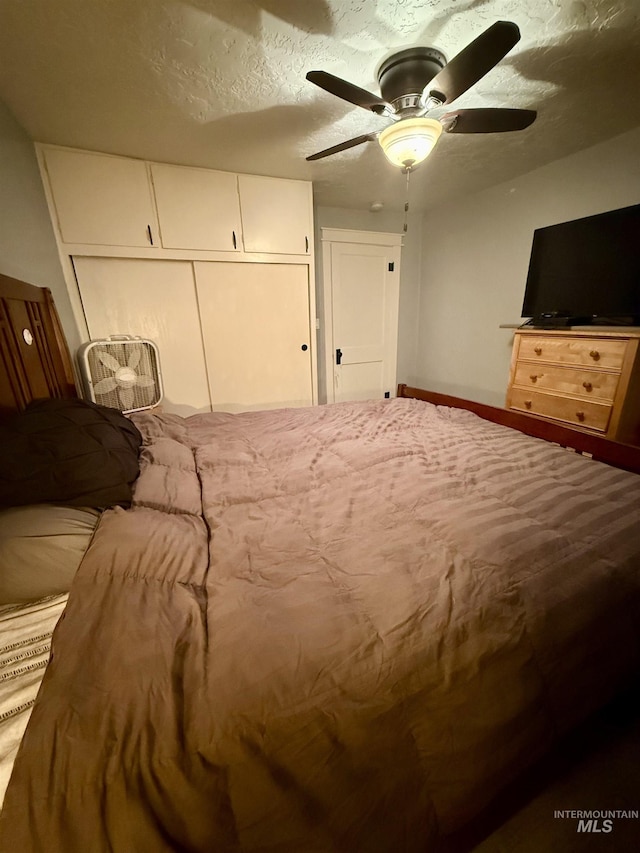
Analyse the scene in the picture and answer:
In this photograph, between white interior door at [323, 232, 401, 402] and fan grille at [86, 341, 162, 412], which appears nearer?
fan grille at [86, 341, 162, 412]

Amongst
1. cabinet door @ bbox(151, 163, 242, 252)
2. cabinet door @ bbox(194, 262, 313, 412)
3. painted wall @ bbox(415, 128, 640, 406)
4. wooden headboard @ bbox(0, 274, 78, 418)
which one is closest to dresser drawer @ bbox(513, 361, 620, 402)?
painted wall @ bbox(415, 128, 640, 406)

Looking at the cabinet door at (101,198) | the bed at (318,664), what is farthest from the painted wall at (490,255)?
the cabinet door at (101,198)

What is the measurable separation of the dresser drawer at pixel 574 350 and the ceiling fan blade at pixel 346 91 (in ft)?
5.42

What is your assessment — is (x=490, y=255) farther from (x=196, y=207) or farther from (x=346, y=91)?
(x=196, y=207)

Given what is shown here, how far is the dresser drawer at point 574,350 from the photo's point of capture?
1.87m

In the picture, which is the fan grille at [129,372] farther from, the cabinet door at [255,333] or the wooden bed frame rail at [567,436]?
the wooden bed frame rail at [567,436]

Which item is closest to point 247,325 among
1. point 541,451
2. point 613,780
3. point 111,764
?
point 541,451

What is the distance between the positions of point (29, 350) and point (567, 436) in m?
2.51

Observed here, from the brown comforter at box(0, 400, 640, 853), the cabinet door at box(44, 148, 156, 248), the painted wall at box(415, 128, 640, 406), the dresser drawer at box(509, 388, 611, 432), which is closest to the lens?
the brown comforter at box(0, 400, 640, 853)

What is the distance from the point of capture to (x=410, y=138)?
1.48 metres

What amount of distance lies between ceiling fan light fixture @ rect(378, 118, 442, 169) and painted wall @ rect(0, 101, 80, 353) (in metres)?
1.80

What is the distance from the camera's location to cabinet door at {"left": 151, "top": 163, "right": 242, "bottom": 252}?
2.40 meters

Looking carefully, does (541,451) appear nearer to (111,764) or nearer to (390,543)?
(390,543)

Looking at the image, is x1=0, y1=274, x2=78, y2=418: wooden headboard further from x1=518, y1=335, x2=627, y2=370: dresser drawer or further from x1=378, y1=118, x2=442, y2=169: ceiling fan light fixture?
x1=518, y1=335, x2=627, y2=370: dresser drawer
